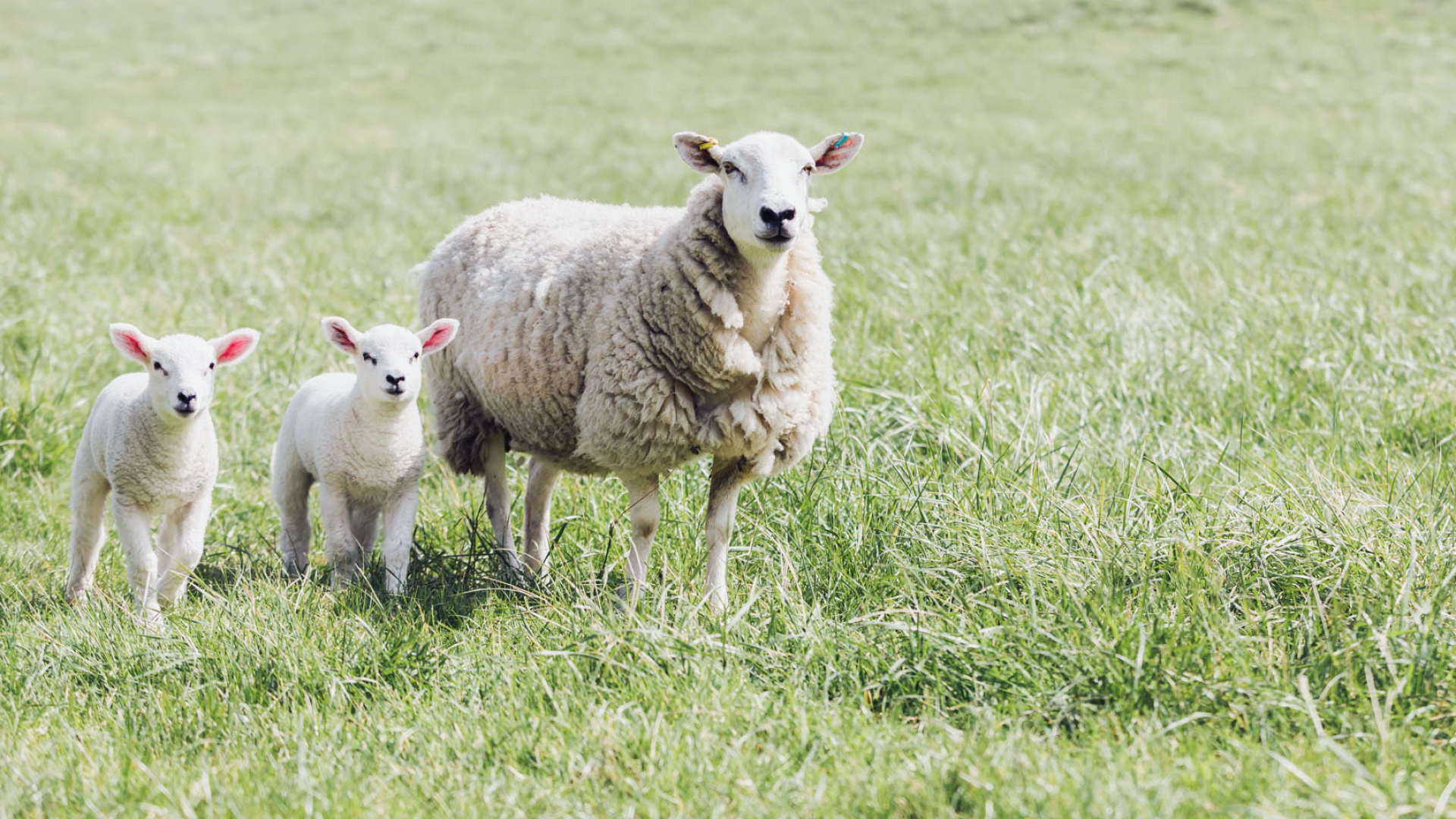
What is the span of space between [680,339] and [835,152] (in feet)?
2.19

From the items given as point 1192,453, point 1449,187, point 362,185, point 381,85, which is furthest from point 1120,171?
point 381,85

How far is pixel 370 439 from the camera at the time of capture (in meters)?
3.70

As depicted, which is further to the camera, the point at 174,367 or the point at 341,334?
the point at 341,334

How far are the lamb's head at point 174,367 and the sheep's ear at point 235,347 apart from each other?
A: 4 cm

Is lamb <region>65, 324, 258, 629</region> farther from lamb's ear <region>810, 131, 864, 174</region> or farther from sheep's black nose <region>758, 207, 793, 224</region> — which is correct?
lamb's ear <region>810, 131, 864, 174</region>

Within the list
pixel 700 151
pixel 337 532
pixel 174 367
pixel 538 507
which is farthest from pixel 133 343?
pixel 700 151

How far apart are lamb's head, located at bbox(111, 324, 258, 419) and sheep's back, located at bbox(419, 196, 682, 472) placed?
0.74 meters

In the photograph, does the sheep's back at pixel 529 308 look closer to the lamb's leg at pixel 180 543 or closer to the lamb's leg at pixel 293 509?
the lamb's leg at pixel 293 509

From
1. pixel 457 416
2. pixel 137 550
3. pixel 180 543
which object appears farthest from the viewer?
pixel 457 416

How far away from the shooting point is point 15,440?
15.4 ft

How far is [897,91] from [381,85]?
9267 millimetres

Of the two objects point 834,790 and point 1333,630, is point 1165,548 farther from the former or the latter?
point 834,790

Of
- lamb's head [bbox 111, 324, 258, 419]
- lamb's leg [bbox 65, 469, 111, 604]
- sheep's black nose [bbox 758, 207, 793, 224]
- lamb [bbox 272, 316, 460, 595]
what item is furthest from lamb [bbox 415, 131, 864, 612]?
lamb's leg [bbox 65, 469, 111, 604]

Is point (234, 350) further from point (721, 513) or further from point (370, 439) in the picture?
point (721, 513)
